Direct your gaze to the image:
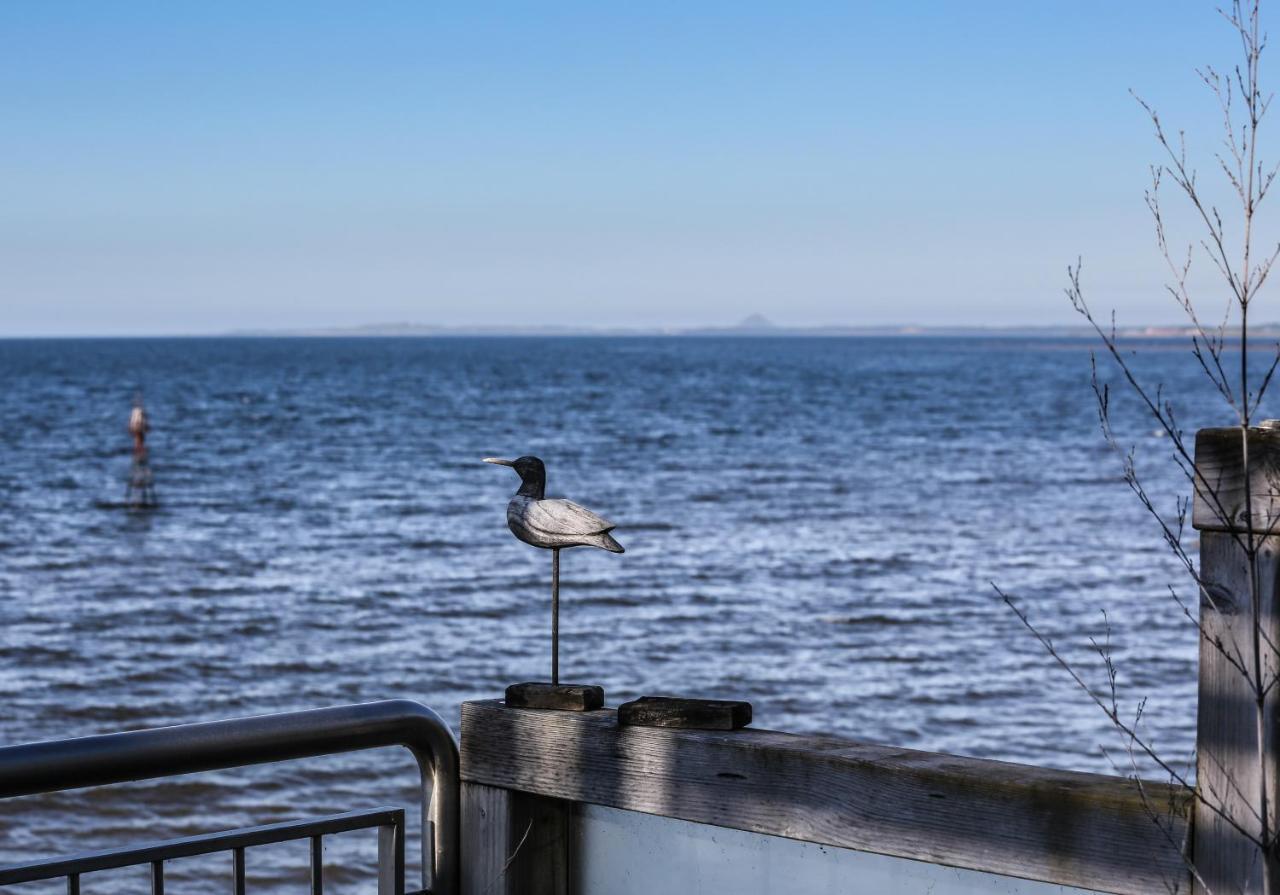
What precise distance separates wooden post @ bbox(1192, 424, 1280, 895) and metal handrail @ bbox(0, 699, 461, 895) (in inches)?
58.4

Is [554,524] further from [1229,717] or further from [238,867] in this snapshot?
[1229,717]

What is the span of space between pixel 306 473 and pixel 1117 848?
32.8 meters

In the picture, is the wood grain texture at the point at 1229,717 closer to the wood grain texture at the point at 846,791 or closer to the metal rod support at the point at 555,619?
the wood grain texture at the point at 846,791

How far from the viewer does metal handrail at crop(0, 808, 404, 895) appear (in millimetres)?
2404

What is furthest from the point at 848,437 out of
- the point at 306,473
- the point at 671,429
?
the point at 306,473

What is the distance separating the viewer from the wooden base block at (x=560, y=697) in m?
2.91

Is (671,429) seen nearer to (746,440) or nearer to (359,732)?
(746,440)

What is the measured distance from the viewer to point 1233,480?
6.80 feet

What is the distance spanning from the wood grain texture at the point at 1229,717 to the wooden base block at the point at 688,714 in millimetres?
854

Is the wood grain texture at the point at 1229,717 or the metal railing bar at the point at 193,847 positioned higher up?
the wood grain texture at the point at 1229,717

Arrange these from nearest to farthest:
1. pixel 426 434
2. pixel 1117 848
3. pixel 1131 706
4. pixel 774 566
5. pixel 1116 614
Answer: pixel 1117 848
pixel 1131 706
pixel 1116 614
pixel 774 566
pixel 426 434

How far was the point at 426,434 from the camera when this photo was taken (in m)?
46.4

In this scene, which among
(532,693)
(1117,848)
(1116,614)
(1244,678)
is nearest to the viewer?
(1244,678)

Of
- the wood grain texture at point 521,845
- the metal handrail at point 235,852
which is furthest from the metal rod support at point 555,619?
the metal handrail at point 235,852
